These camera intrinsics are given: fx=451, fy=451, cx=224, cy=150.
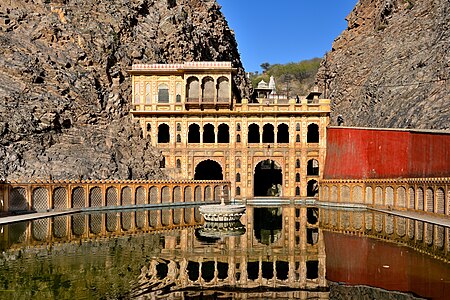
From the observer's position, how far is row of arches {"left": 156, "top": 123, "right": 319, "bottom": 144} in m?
57.5

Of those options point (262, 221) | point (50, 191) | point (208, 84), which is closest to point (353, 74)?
point (208, 84)

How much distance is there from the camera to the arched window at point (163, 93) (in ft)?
192

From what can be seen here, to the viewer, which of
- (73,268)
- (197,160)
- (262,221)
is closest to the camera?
(73,268)

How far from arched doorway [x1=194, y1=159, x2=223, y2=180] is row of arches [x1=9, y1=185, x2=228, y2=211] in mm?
9029

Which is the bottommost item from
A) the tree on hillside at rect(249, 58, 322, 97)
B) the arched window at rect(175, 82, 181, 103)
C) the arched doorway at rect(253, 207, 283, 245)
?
the arched doorway at rect(253, 207, 283, 245)

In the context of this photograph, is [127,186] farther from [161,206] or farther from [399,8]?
[399,8]

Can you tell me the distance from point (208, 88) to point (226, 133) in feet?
30.7

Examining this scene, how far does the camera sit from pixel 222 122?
189 ft

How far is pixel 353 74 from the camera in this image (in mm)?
86250

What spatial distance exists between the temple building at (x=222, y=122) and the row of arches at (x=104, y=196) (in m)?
4.37

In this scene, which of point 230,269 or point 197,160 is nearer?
point 230,269

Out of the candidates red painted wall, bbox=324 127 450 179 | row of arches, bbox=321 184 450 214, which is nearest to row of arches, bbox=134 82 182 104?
red painted wall, bbox=324 127 450 179

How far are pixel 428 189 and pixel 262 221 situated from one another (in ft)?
46.6

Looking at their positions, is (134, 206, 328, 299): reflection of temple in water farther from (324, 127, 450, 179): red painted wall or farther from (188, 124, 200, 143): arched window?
(188, 124, 200, 143): arched window
